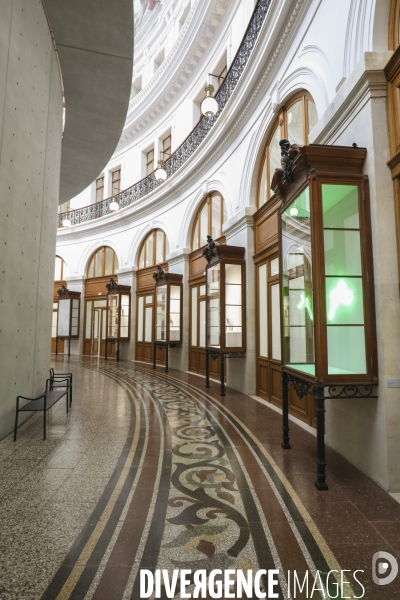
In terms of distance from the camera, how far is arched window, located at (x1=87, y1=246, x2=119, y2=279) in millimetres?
16281

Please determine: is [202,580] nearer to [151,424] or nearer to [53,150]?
[151,424]

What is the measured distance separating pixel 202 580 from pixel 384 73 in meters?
4.48

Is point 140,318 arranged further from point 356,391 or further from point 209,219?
point 356,391

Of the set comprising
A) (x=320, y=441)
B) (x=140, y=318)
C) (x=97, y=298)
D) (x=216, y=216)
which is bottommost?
(x=320, y=441)

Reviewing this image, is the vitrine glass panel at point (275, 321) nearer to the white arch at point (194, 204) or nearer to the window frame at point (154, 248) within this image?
the white arch at point (194, 204)

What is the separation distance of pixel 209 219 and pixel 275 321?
15.2 feet

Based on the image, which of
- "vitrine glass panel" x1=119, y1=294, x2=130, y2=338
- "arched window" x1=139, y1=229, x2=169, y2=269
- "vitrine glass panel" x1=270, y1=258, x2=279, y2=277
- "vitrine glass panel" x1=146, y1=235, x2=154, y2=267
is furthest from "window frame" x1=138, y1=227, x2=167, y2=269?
"vitrine glass panel" x1=270, y1=258, x2=279, y2=277

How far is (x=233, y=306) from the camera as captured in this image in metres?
7.74

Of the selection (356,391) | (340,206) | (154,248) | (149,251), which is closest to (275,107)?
(340,206)

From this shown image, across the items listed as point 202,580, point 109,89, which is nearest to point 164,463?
point 202,580

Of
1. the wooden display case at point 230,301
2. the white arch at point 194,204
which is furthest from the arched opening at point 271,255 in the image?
the white arch at point 194,204

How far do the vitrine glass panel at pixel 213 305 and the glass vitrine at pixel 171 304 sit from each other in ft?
9.24

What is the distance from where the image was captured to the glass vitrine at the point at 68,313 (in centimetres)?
1686

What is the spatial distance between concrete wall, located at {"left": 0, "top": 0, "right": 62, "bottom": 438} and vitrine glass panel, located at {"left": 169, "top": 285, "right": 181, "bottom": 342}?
5.39 metres
